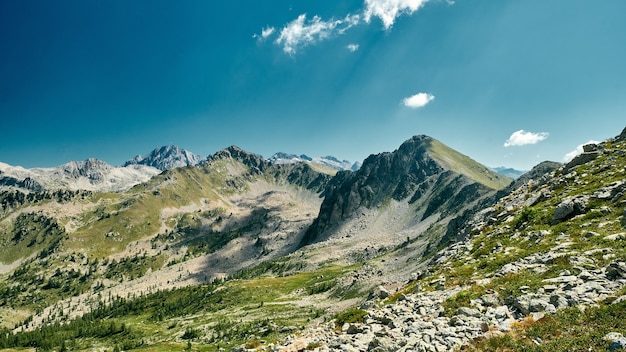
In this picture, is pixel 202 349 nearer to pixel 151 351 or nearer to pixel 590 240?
pixel 151 351

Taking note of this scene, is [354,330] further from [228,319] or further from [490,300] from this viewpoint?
[228,319]

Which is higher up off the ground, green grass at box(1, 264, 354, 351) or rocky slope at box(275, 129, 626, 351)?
rocky slope at box(275, 129, 626, 351)

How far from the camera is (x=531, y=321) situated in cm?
1552

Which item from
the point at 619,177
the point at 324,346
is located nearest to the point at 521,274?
the point at 324,346

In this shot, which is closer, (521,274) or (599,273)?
(599,273)

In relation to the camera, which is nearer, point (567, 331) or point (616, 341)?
point (616, 341)

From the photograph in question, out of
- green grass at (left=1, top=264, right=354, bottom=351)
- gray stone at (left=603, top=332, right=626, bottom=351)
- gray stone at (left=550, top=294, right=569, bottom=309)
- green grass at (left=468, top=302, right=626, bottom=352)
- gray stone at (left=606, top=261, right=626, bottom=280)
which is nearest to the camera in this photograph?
gray stone at (left=603, top=332, right=626, bottom=351)

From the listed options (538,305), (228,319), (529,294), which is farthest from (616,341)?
(228,319)

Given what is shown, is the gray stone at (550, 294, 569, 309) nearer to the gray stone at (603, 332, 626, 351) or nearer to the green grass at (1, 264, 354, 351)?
the gray stone at (603, 332, 626, 351)

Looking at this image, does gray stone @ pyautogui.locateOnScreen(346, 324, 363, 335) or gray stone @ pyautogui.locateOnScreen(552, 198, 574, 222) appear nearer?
gray stone @ pyautogui.locateOnScreen(346, 324, 363, 335)

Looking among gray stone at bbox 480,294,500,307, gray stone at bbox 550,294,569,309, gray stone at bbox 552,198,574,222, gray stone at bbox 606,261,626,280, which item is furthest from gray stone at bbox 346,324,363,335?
gray stone at bbox 552,198,574,222

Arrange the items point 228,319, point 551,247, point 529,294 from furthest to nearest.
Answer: point 228,319 < point 551,247 < point 529,294

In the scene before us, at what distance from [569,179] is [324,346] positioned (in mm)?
40857

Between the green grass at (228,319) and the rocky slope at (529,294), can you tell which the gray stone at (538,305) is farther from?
the green grass at (228,319)
